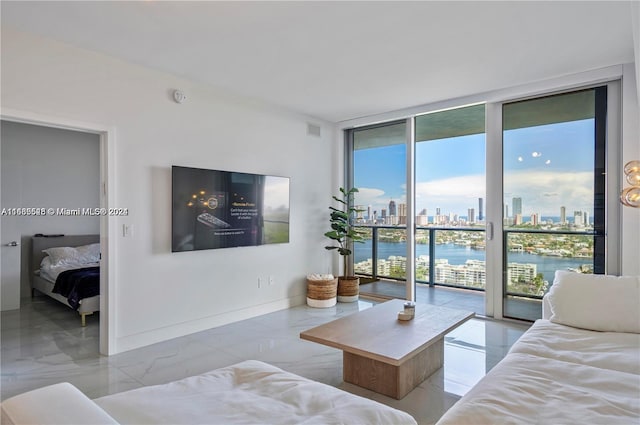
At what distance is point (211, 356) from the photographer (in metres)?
3.19

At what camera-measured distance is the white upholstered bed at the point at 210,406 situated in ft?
3.57

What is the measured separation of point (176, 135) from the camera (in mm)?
3730

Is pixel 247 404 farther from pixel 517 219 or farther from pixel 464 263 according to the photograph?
pixel 464 263

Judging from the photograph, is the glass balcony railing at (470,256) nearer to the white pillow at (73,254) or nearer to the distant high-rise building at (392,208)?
the distant high-rise building at (392,208)

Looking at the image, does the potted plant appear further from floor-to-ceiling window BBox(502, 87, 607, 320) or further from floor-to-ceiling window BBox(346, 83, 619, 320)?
floor-to-ceiling window BBox(502, 87, 607, 320)

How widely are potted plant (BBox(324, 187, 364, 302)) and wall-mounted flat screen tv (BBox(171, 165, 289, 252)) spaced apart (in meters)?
0.86

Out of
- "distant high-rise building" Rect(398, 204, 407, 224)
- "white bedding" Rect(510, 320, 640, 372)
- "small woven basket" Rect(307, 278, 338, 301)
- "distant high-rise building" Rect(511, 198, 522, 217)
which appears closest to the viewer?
"white bedding" Rect(510, 320, 640, 372)

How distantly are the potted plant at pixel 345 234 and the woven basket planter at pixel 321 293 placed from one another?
309 mm

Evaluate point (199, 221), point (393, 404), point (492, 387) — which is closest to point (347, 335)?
point (393, 404)

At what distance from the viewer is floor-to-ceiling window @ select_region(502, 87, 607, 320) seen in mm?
3705

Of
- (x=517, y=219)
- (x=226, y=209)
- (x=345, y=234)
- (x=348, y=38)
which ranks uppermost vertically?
(x=348, y=38)

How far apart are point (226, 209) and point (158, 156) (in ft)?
2.94

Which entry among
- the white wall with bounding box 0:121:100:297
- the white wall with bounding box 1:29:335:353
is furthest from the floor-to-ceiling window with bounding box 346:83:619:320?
the white wall with bounding box 0:121:100:297

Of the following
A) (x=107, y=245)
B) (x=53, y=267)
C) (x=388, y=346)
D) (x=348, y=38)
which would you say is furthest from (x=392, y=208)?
(x=53, y=267)
